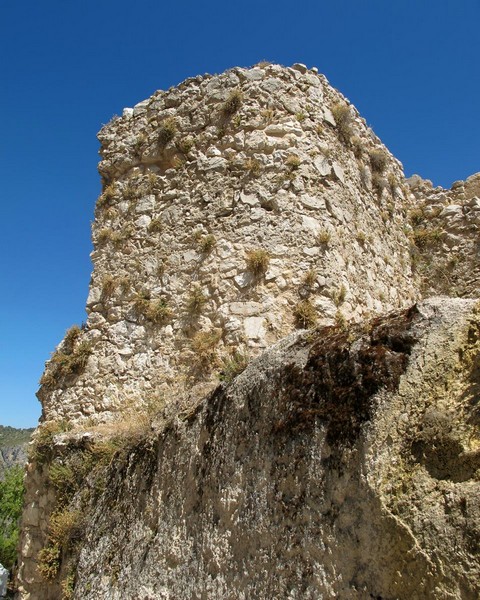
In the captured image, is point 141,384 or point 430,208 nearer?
point 141,384

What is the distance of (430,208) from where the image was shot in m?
11.7

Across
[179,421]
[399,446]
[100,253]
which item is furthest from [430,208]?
[399,446]

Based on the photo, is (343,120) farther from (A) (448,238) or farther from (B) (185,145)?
(A) (448,238)

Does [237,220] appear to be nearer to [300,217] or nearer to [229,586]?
[300,217]

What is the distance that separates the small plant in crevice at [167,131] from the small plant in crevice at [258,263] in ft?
10.1

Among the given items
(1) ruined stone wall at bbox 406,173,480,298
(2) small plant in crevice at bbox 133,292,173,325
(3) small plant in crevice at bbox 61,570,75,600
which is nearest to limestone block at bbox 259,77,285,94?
(2) small plant in crevice at bbox 133,292,173,325

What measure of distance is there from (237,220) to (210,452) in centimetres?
428

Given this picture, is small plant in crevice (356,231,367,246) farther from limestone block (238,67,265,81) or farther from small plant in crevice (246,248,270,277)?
limestone block (238,67,265,81)

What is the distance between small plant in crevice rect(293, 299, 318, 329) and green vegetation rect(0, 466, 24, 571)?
2334 cm

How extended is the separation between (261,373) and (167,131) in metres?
6.14

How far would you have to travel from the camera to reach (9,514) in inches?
1025

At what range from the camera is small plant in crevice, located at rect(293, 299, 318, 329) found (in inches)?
272

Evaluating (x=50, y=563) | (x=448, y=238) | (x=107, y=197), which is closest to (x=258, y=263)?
(x=107, y=197)

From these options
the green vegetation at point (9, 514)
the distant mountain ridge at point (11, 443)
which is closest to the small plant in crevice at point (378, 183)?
the green vegetation at point (9, 514)
